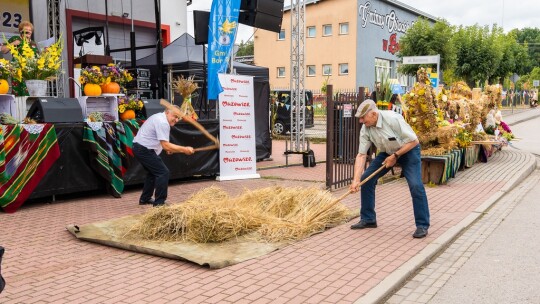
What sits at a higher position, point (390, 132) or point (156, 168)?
point (390, 132)

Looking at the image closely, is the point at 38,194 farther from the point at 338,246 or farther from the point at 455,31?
the point at 455,31

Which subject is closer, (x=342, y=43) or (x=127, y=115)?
(x=127, y=115)

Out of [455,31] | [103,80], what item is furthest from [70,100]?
[455,31]

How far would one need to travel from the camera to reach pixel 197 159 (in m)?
10.9

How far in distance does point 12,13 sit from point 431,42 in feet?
77.7

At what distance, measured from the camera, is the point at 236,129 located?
11180mm

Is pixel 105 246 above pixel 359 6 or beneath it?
beneath

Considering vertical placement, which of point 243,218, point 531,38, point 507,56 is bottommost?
point 243,218

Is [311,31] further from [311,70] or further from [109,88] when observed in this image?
[109,88]

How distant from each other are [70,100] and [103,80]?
0.71m

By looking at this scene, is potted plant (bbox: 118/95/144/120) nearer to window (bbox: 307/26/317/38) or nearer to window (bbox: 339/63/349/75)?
window (bbox: 339/63/349/75)

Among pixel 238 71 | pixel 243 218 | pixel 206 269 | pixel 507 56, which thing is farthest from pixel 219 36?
pixel 507 56

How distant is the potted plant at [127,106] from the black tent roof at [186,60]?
13.0 feet

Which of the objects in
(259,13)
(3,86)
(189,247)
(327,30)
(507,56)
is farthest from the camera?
(327,30)
